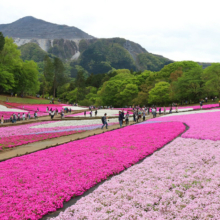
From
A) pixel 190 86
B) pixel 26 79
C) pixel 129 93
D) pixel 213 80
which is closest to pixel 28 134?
pixel 213 80

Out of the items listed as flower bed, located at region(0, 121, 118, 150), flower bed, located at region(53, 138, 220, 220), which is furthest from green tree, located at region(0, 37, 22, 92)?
flower bed, located at region(53, 138, 220, 220)

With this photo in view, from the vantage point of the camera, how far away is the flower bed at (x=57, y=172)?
26.2ft

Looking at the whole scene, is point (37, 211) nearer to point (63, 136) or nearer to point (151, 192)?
point (151, 192)

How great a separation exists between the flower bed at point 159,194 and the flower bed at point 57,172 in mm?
938

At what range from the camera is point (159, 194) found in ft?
27.5

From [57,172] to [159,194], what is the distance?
559 centimetres

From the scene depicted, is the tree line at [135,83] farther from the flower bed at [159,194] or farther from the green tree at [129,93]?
the flower bed at [159,194]

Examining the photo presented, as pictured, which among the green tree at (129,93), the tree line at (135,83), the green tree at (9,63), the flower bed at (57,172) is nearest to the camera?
the flower bed at (57,172)

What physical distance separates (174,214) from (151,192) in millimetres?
1624

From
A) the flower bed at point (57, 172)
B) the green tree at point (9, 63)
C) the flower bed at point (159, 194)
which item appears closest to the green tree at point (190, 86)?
the flower bed at point (57, 172)

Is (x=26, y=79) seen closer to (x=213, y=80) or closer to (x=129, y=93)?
(x=129, y=93)

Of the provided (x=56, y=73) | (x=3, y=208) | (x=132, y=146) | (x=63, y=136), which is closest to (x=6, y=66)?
(x=56, y=73)

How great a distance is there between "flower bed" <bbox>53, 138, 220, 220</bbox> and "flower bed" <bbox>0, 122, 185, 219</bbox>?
0.94 m

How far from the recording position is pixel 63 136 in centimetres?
2517
